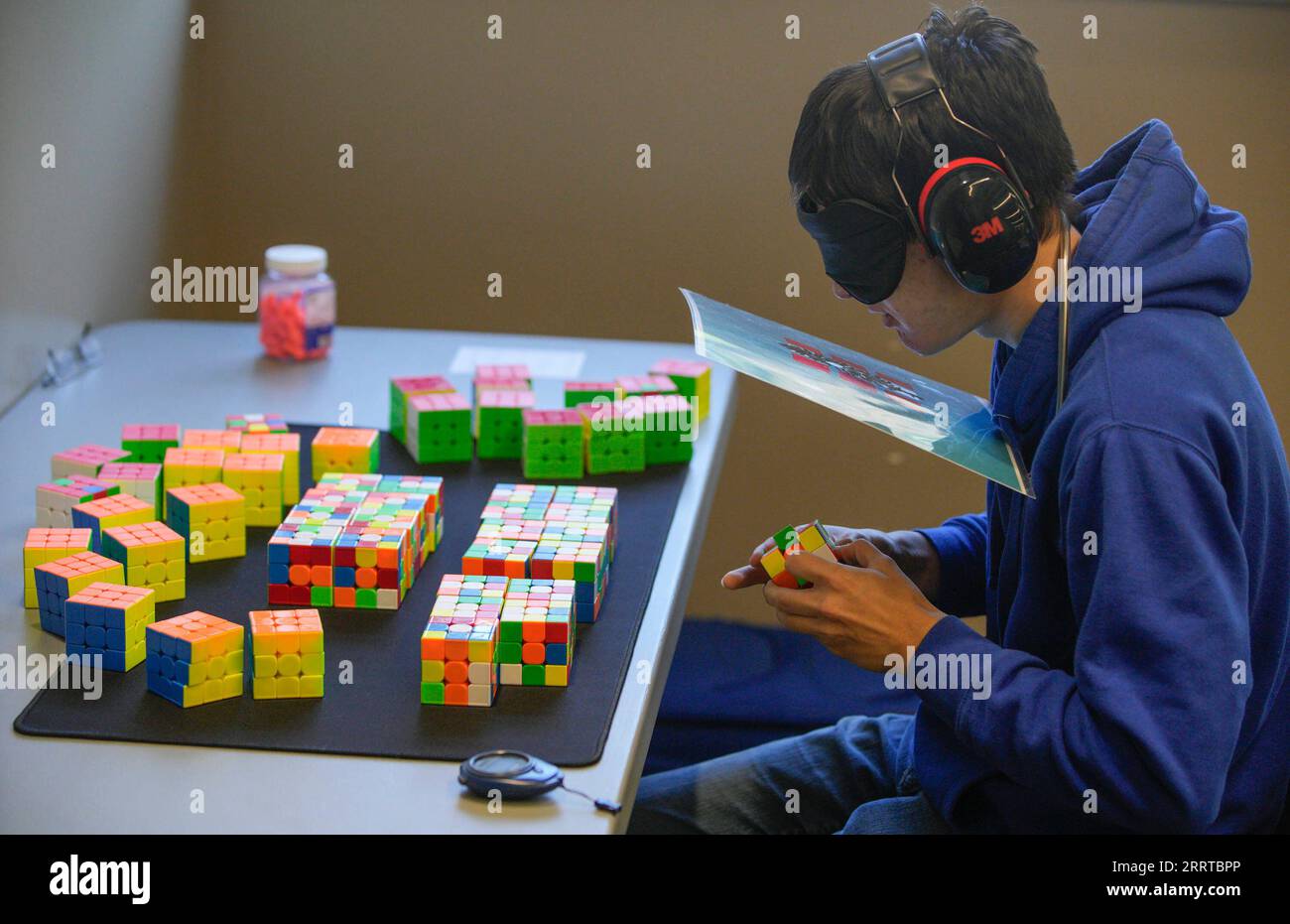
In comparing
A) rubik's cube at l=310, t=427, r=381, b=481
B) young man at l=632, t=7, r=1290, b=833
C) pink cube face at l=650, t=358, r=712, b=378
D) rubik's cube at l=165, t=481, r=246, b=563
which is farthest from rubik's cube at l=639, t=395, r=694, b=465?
rubik's cube at l=165, t=481, r=246, b=563

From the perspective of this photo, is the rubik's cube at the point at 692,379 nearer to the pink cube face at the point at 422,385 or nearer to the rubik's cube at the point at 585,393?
the rubik's cube at the point at 585,393

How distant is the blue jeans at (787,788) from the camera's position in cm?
178

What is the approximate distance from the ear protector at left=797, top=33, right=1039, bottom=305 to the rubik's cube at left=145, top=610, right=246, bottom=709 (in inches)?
28.5

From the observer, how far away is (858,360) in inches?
65.9

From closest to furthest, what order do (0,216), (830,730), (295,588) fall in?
1. (295,588)
2. (830,730)
3. (0,216)

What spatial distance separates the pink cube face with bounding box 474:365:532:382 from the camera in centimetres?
222

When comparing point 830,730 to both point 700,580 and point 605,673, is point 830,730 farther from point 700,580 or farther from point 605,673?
point 700,580

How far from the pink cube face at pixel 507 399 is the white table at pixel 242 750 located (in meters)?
0.15

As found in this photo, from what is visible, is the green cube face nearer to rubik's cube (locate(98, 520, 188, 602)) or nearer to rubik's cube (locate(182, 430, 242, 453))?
rubik's cube (locate(182, 430, 242, 453))

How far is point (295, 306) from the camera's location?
2471 mm
